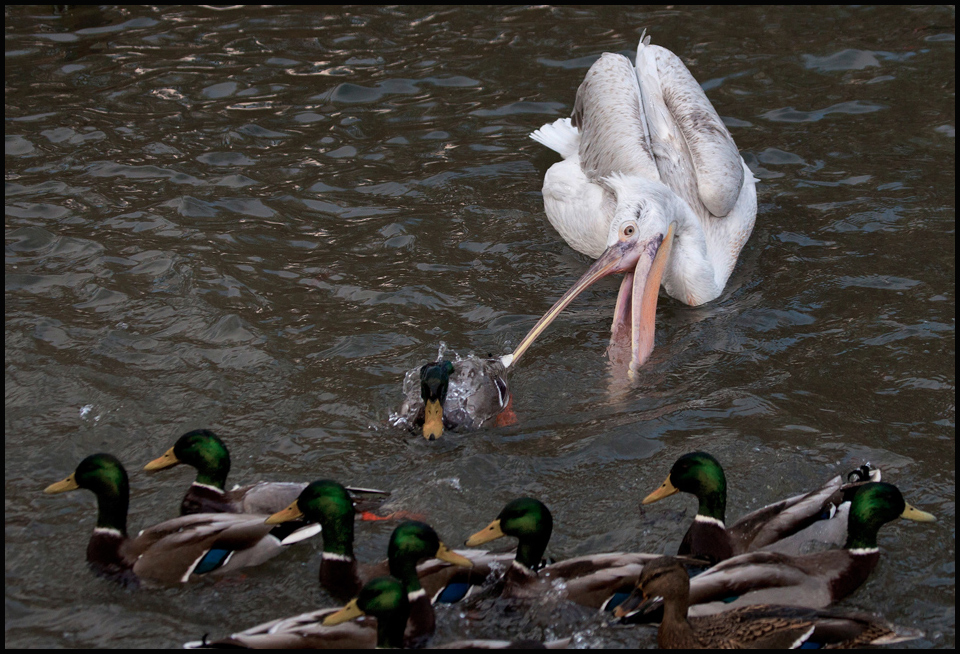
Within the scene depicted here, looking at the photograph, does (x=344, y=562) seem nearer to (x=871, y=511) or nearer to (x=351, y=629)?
(x=351, y=629)

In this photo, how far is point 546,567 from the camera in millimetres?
4066

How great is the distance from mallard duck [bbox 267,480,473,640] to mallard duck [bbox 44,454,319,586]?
6.6 inches

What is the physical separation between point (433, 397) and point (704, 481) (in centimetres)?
130

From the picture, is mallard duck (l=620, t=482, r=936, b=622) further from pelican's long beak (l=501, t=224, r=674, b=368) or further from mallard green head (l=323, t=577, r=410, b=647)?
pelican's long beak (l=501, t=224, r=674, b=368)

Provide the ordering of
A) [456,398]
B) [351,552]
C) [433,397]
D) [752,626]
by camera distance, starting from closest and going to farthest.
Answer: [752,626]
[351,552]
[433,397]
[456,398]

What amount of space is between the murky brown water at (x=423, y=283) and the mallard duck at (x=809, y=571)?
0.14 meters

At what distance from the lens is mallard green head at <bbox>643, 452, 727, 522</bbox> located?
4.22m

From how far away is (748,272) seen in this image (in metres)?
6.86

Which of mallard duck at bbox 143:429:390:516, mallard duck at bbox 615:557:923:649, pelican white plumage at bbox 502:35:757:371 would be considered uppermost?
pelican white plumage at bbox 502:35:757:371

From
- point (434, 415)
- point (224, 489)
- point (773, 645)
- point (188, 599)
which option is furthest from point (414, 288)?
point (773, 645)

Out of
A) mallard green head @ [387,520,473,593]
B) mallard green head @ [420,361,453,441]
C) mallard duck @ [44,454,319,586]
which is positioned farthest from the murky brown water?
mallard green head @ [387,520,473,593]

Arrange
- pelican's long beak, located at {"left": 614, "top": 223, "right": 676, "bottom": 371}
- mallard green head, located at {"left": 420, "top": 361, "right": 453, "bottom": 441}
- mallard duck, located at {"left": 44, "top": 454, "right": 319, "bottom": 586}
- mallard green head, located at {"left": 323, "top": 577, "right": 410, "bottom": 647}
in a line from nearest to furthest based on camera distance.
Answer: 1. mallard green head, located at {"left": 323, "top": 577, "right": 410, "bottom": 647}
2. mallard duck, located at {"left": 44, "top": 454, "right": 319, "bottom": 586}
3. mallard green head, located at {"left": 420, "top": 361, "right": 453, "bottom": 441}
4. pelican's long beak, located at {"left": 614, "top": 223, "right": 676, "bottom": 371}

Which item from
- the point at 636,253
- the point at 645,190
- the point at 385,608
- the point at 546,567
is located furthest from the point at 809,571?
the point at 645,190

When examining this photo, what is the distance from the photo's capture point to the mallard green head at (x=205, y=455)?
14.7 feet
